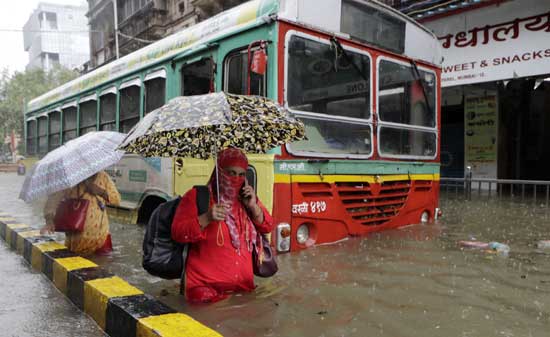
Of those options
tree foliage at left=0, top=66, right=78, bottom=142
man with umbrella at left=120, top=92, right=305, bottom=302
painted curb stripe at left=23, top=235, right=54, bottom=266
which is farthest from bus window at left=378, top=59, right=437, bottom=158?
tree foliage at left=0, top=66, right=78, bottom=142

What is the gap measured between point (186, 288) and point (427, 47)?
4.77 metres

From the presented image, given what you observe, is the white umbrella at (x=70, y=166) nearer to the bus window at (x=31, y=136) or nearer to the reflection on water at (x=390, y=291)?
the reflection on water at (x=390, y=291)

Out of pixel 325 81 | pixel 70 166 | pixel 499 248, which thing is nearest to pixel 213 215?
pixel 70 166

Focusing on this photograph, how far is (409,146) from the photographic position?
6.28 metres

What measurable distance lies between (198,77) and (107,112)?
3093mm

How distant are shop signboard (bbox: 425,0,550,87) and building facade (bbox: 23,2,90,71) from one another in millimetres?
88953

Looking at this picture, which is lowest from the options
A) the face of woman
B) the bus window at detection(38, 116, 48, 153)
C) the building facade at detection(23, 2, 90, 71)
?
the face of woman

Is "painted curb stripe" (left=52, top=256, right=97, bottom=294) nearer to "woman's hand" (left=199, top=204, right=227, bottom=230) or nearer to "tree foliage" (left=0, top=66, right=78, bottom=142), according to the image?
"woman's hand" (left=199, top=204, right=227, bottom=230)

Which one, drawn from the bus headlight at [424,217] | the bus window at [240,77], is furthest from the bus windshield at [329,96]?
the bus headlight at [424,217]

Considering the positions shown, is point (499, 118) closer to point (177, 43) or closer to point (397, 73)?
point (397, 73)

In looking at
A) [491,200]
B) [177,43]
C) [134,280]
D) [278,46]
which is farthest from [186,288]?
[491,200]

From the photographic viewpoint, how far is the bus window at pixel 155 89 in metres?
6.35

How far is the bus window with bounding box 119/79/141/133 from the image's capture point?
7.09m

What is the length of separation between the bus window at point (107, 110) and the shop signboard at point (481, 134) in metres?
10.1
